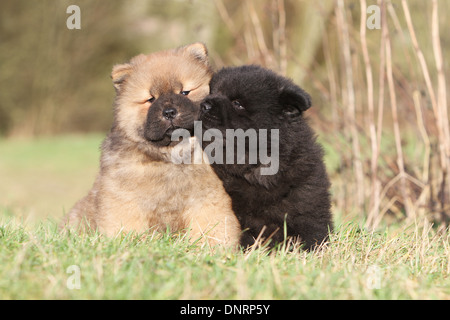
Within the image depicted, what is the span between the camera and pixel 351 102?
492 centimetres

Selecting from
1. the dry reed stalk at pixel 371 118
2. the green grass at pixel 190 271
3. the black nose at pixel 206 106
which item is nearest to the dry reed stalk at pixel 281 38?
the dry reed stalk at pixel 371 118

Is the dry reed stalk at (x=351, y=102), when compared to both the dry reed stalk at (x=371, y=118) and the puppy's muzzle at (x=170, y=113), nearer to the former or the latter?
the dry reed stalk at (x=371, y=118)

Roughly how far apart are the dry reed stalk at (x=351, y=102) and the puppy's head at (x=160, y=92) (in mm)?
1690

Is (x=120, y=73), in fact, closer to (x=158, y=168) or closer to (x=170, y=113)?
(x=170, y=113)

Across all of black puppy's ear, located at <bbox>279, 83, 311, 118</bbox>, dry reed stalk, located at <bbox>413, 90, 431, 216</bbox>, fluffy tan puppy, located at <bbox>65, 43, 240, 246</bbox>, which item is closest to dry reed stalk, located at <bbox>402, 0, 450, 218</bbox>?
dry reed stalk, located at <bbox>413, 90, 431, 216</bbox>

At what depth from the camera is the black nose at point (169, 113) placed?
9.95ft

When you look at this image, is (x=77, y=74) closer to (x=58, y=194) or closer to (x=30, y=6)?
(x=30, y=6)

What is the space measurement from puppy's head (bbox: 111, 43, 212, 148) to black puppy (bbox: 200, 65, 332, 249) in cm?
14

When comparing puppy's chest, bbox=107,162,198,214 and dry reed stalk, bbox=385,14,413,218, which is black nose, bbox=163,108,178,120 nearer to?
puppy's chest, bbox=107,162,198,214

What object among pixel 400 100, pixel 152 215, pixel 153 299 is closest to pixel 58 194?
pixel 400 100

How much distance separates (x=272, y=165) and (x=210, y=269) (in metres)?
0.77

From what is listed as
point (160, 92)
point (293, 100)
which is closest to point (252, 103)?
point (293, 100)

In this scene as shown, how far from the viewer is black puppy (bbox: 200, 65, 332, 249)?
10.0 feet

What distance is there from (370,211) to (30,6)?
15244 mm
